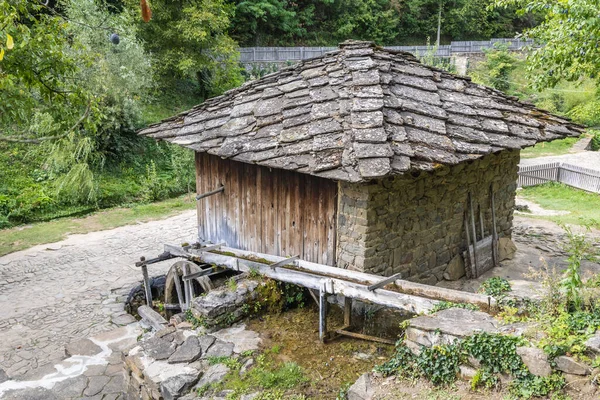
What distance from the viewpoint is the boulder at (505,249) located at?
819cm

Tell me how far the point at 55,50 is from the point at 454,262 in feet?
24.5

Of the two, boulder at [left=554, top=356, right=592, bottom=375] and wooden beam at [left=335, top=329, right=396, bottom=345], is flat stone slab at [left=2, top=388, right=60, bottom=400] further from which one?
boulder at [left=554, top=356, right=592, bottom=375]

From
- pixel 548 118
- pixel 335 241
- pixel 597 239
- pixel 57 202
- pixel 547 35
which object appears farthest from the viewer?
pixel 57 202

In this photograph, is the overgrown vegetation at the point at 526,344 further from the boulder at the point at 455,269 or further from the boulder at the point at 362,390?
the boulder at the point at 455,269

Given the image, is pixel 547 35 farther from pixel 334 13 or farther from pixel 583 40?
pixel 334 13

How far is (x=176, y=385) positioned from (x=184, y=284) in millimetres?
3164

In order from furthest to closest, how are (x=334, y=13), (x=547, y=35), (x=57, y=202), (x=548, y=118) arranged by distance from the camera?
(x=334, y=13) < (x=57, y=202) < (x=547, y=35) < (x=548, y=118)

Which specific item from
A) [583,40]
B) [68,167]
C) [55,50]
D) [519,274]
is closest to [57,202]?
[68,167]

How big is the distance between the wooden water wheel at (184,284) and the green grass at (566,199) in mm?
9584

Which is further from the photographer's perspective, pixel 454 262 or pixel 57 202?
pixel 57 202

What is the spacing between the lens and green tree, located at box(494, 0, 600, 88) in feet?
23.5

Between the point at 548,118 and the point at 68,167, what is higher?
the point at 548,118

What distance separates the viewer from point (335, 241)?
6.19 metres

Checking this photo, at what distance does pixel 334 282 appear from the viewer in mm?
5398
